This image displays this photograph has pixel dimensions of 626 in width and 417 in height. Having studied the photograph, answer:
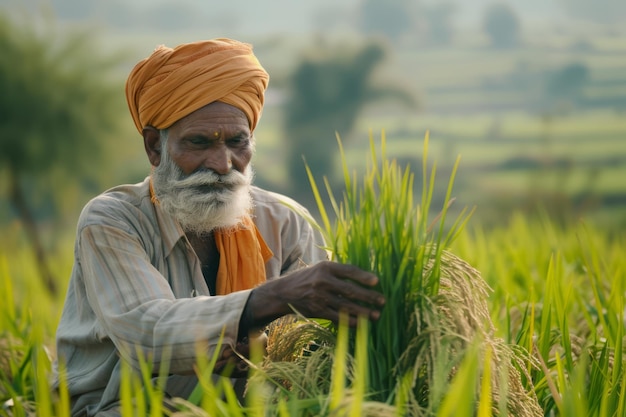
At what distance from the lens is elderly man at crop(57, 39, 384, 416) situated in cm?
320

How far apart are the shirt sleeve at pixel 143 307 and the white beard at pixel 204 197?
0.18m

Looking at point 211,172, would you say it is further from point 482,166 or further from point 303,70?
point 303,70

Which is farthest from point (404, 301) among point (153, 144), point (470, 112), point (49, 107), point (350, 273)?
point (470, 112)

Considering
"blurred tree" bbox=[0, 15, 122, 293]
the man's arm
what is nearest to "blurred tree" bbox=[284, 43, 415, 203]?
"blurred tree" bbox=[0, 15, 122, 293]

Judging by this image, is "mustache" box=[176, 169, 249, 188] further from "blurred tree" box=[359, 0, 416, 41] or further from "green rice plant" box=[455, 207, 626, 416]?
"blurred tree" box=[359, 0, 416, 41]

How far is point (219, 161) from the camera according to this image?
3.39m

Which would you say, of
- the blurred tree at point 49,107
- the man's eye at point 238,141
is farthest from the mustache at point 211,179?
the blurred tree at point 49,107

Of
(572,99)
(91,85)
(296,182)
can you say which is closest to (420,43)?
(572,99)

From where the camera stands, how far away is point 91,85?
15.1m

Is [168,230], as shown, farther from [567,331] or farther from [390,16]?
[390,16]

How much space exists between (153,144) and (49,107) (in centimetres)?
1160

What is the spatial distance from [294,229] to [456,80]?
3447 cm

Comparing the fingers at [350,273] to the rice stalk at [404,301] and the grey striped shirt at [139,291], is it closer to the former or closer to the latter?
the rice stalk at [404,301]

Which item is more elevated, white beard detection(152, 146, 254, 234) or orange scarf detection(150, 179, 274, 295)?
white beard detection(152, 146, 254, 234)
